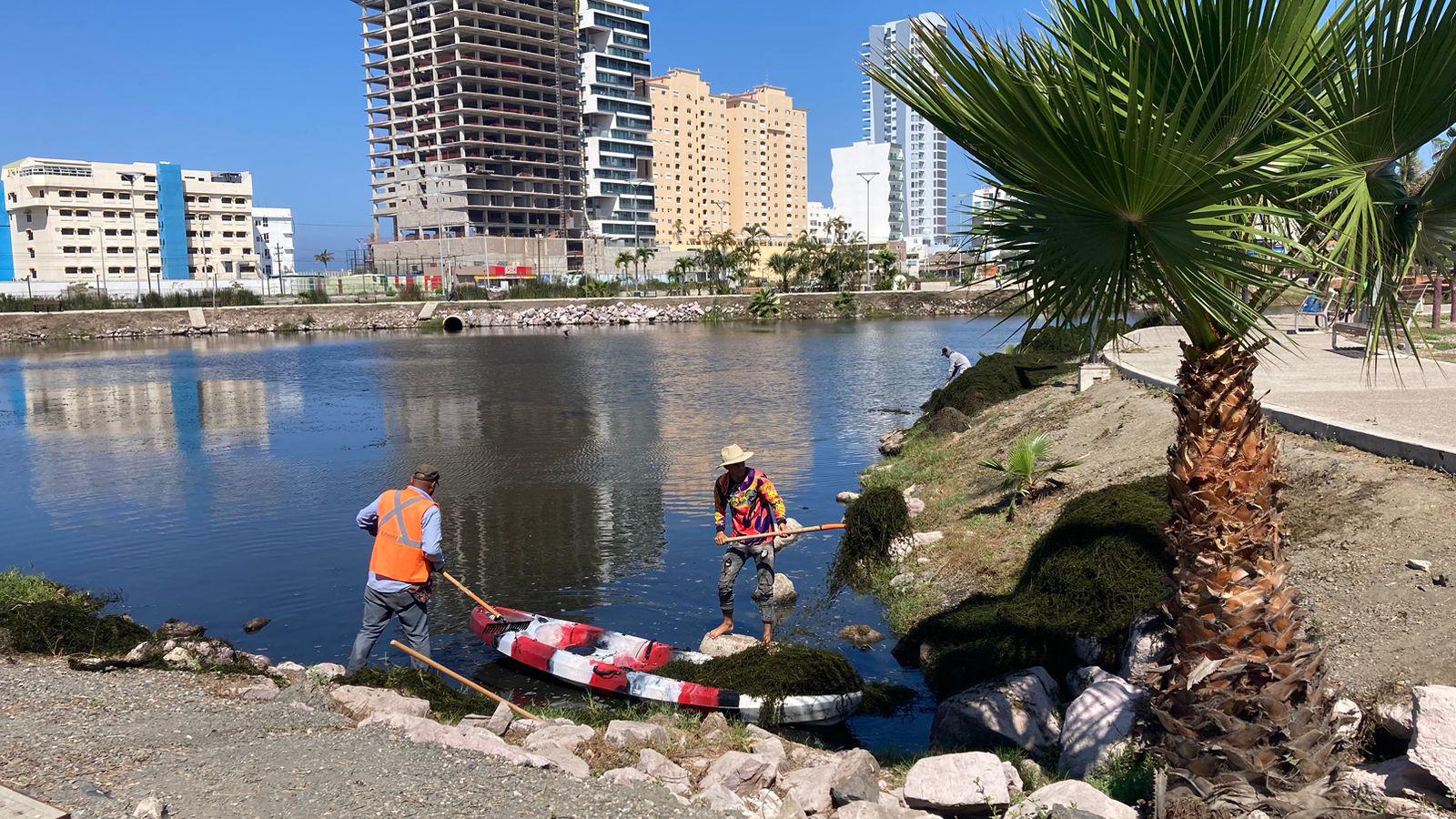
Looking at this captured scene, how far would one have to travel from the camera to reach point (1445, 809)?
5734 millimetres

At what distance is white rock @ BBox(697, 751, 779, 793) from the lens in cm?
722

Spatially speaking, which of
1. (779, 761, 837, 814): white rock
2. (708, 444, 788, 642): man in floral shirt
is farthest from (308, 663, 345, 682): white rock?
(779, 761, 837, 814): white rock

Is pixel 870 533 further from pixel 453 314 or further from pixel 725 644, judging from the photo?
pixel 453 314

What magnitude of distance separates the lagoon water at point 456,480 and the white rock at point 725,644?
76cm

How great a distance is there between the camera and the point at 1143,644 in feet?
27.1

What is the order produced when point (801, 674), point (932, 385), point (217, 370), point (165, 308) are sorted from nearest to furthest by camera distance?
point (801, 674), point (932, 385), point (217, 370), point (165, 308)

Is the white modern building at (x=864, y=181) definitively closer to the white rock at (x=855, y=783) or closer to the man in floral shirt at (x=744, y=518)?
the man in floral shirt at (x=744, y=518)

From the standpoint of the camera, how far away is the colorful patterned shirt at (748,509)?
11.6 metres

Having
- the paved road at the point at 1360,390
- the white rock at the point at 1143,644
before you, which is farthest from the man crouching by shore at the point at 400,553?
the paved road at the point at 1360,390

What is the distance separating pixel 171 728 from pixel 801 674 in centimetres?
511

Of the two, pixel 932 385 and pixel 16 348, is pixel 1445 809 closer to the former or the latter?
pixel 932 385

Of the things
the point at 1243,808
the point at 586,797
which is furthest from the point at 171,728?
the point at 1243,808

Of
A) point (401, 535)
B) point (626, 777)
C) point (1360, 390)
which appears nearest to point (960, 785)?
point (626, 777)

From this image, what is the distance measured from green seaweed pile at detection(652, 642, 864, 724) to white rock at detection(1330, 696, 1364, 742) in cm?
410
